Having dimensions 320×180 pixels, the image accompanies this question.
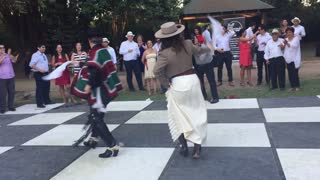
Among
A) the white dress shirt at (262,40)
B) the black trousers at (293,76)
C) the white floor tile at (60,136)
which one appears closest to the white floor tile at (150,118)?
the white floor tile at (60,136)

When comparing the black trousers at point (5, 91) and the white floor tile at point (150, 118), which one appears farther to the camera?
the black trousers at point (5, 91)

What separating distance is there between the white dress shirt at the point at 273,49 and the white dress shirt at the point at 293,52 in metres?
0.18

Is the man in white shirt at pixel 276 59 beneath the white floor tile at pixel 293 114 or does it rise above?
above

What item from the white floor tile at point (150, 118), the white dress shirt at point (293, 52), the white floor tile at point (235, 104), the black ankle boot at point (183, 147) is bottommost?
the white floor tile at point (235, 104)

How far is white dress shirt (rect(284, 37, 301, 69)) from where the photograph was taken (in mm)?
10898

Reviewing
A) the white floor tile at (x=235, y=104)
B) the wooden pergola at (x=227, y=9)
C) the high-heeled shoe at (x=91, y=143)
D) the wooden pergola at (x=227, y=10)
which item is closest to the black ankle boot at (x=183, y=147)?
the high-heeled shoe at (x=91, y=143)

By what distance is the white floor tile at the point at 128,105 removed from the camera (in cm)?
984

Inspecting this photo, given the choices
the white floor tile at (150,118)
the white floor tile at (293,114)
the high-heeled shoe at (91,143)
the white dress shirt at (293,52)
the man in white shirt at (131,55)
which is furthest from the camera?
the man in white shirt at (131,55)

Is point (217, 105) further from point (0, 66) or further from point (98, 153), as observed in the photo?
point (0, 66)

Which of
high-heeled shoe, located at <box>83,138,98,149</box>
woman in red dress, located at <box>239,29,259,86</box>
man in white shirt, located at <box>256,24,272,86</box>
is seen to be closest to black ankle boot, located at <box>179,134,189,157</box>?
high-heeled shoe, located at <box>83,138,98,149</box>

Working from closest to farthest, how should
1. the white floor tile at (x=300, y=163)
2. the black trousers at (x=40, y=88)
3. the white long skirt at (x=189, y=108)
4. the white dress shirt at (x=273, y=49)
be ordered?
the white floor tile at (x=300, y=163)
the white long skirt at (x=189, y=108)
the black trousers at (x=40, y=88)
the white dress shirt at (x=273, y=49)

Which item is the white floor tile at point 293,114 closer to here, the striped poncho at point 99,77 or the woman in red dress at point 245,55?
the striped poncho at point 99,77

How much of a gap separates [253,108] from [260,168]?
3.95 meters

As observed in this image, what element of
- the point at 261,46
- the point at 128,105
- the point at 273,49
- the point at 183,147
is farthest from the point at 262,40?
the point at 183,147
